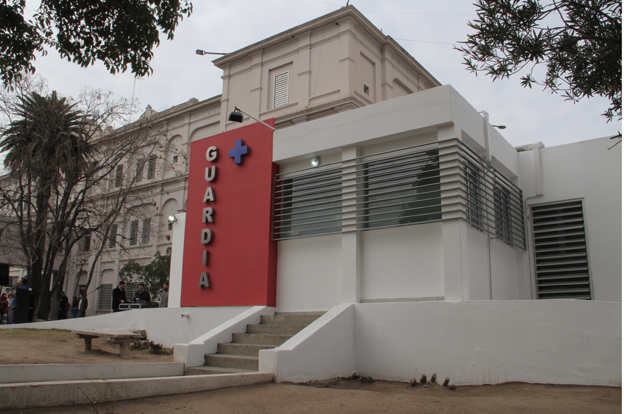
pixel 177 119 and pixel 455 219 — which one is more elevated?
pixel 177 119

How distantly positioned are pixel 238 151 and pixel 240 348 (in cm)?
494

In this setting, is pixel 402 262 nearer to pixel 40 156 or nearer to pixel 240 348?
pixel 240 348

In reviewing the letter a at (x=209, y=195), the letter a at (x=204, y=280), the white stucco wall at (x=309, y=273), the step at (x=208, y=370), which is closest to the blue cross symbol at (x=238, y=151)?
the letter a at (x=209, y=195)

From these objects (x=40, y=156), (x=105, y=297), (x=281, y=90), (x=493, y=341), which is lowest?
(x=493, y=341)

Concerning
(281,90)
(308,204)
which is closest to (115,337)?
(308,204)

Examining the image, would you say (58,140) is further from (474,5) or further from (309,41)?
(474,5)

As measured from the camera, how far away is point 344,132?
10.4 meters

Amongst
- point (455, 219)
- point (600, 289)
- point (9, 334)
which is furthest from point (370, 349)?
point (9, 334)

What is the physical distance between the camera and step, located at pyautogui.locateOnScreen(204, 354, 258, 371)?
8.19m

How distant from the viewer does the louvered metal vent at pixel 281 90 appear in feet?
90.8

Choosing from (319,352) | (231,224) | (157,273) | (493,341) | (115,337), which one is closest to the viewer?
(493,341)

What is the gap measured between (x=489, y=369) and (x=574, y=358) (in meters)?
1.16

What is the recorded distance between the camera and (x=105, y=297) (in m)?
34.3

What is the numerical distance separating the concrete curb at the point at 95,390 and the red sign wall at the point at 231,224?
14.7ft
